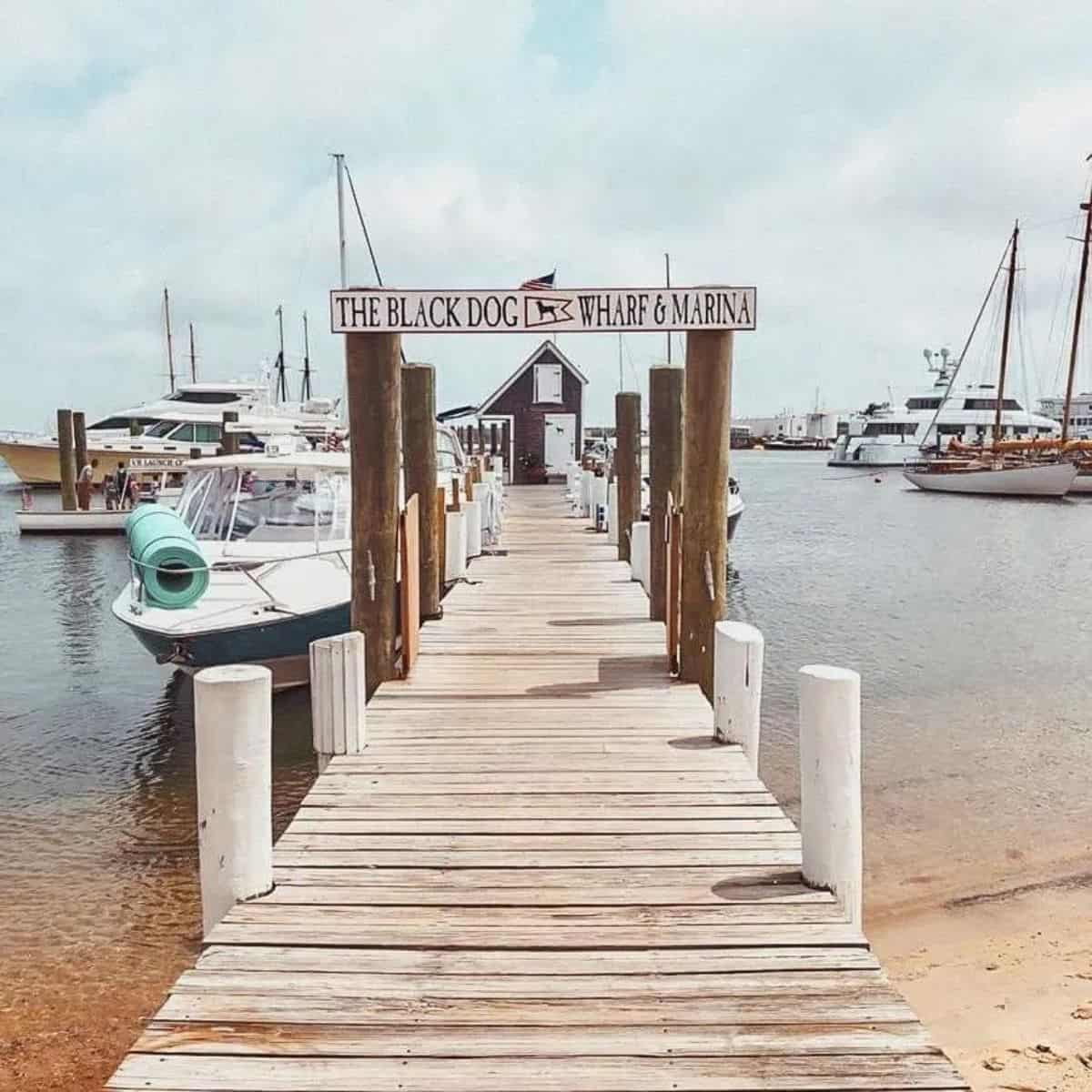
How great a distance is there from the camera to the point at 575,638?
9.77 metres

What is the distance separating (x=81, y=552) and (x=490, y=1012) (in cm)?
3066

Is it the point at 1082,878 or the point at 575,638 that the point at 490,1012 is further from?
the point at 1082,878

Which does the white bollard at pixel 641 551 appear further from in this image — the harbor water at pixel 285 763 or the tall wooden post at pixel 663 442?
the harbor water at pixel 285 763

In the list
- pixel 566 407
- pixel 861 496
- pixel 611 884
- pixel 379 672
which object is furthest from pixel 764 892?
pixel 861 496

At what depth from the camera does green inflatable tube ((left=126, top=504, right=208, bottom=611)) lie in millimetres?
11891

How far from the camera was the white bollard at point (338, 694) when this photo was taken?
6.10 meters

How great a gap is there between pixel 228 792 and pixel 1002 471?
5885 centimetres

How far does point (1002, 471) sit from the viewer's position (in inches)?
2233

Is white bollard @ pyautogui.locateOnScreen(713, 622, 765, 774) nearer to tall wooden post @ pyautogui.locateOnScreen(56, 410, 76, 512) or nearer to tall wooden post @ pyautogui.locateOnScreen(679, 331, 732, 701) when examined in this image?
tall wooden post @ pyautogui.locateOnScreen(679, 331, 732, 701)

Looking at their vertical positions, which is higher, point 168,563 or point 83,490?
point 168,563

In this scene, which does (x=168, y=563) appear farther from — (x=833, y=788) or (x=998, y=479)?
(x=998, y=479)

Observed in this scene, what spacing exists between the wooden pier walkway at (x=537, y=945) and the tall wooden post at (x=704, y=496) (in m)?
0.94

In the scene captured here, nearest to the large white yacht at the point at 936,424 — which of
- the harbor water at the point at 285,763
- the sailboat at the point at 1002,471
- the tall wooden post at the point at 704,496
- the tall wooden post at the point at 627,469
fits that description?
the sailboat at the point at 1002,471

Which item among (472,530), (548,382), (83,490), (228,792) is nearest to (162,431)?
(83,490)
